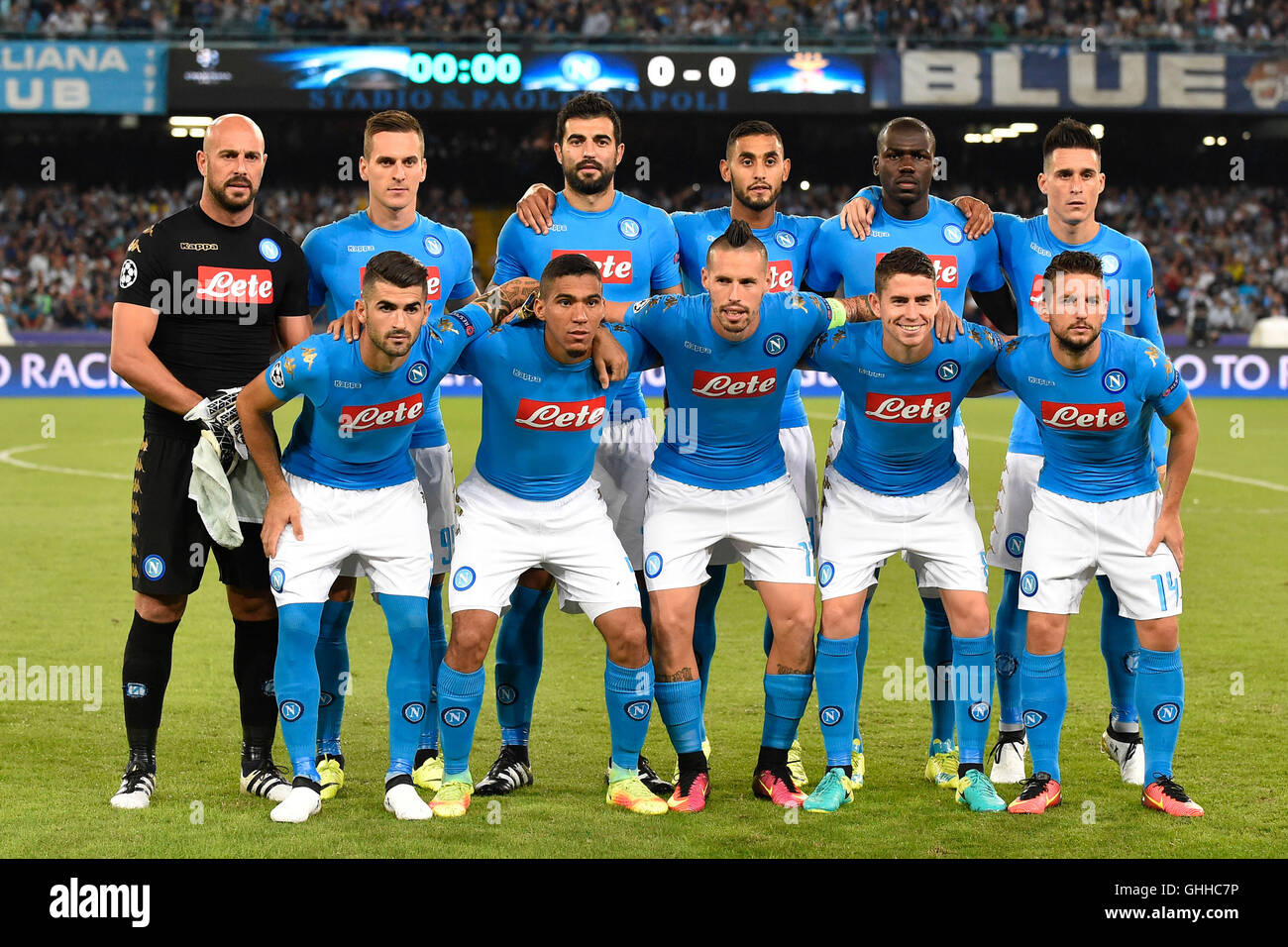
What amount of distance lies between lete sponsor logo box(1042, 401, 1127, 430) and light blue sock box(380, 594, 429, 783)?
229 centimetres

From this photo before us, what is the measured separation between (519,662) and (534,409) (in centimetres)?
105

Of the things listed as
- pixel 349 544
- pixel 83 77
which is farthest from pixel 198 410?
pixel 83 77

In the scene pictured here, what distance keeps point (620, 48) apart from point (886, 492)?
2279 cm

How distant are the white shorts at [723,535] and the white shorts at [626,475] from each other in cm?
32

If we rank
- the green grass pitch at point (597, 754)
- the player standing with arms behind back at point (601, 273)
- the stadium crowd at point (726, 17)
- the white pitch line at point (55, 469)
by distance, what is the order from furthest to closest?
the stadium crowd at point (726, 17), the white pitch line at point (55, 469), the player standing with arms behind back at point (601, 273), the green grass pitch at point (597, 754)

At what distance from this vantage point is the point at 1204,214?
31.9 metres

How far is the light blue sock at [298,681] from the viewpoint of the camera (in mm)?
4996

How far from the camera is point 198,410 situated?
5055 mm

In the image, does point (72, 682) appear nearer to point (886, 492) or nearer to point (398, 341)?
point (398, 341)

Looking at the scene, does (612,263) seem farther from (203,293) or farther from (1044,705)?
(1044,705)

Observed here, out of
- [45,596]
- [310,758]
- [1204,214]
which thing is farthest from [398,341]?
[1204,214]

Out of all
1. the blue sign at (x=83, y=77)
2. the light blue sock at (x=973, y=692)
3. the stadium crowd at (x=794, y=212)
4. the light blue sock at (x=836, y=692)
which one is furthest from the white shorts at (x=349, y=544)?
the blue sign at (x=83, y=77)

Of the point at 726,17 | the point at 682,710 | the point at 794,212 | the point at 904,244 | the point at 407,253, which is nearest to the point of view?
the point at 682,710

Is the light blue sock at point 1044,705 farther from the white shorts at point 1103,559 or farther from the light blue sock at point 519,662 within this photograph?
the light blue sock at point 519,662
